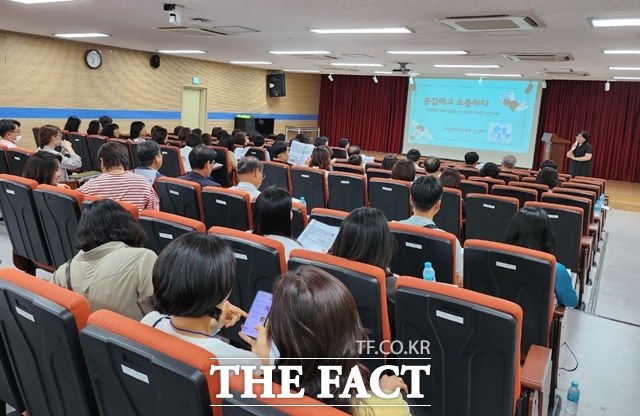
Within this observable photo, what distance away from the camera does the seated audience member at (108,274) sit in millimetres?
2100

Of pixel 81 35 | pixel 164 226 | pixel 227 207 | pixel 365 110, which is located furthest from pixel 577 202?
pixel 365 110

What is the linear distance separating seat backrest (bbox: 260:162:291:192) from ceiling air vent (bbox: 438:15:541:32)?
8.32ft

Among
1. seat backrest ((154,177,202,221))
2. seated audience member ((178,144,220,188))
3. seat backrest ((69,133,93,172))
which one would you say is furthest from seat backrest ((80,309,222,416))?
seat backrest ((69,133,93,172))

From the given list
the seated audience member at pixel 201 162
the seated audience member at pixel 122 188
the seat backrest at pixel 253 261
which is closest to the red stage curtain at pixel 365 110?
the seated audience member at pixel 201 162

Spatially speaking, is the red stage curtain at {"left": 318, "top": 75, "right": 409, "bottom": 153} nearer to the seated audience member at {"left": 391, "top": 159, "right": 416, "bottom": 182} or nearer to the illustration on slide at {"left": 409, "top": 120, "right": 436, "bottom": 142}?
the illustration on slide at {"left": 409, "top": 120, "right": 436, "bottom": 142}

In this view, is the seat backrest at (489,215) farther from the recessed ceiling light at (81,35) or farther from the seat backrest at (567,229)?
the recessed ceiling light at (81,35)

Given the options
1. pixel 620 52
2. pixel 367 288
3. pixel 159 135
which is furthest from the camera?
pixel 159 135

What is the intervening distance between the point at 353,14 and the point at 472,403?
482cm

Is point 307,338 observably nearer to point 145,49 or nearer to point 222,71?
point 145,49

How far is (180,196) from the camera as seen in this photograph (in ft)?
14.0

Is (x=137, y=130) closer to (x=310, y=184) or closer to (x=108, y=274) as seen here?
(x=310, y=184)

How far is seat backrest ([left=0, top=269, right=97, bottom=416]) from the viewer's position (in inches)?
57.4

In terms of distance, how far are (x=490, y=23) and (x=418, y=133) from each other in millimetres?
10650

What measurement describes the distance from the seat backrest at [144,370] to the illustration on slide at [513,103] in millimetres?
14515
